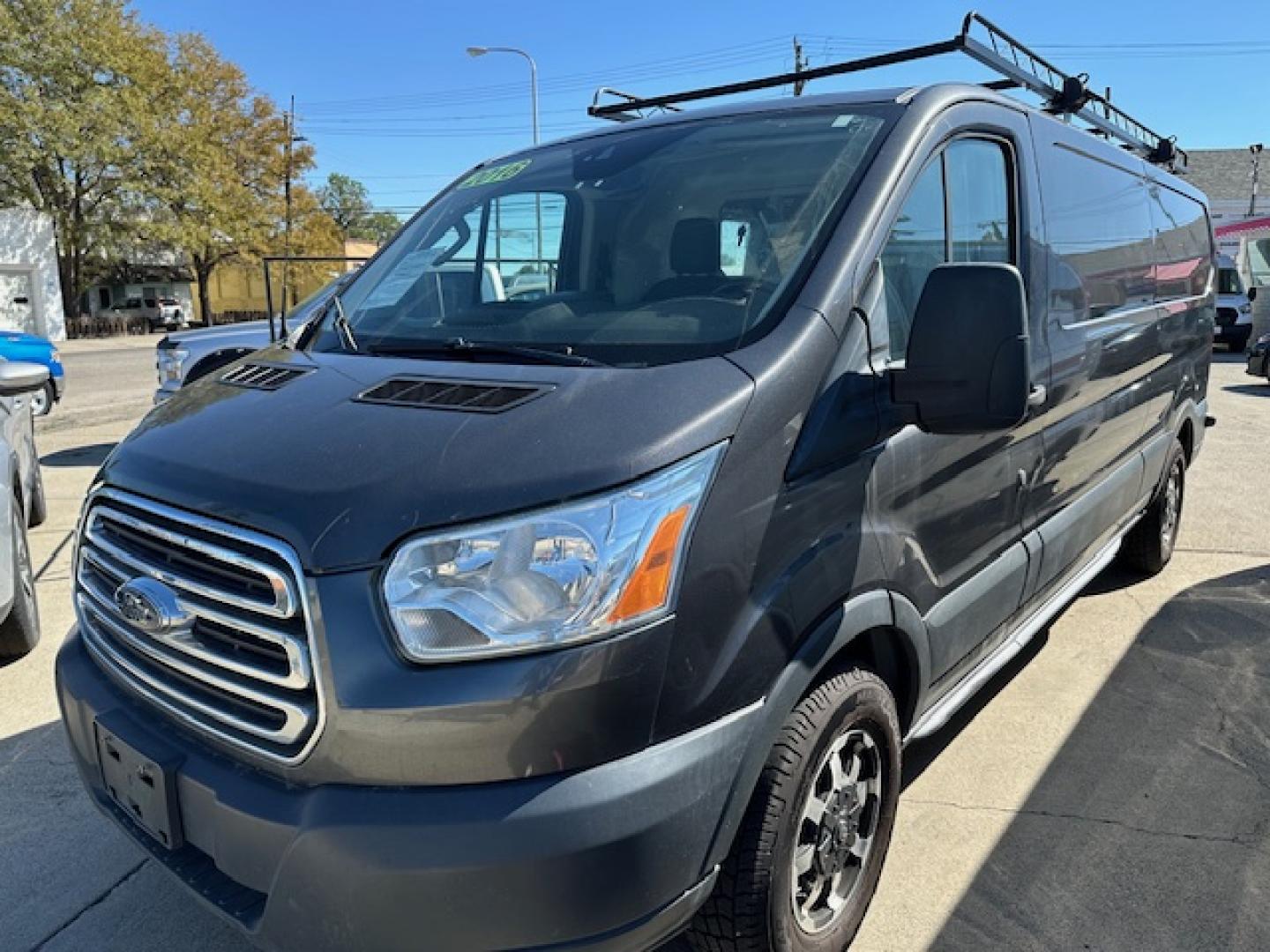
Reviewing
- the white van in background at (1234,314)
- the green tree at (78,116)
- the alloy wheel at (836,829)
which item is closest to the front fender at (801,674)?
the alloy wheel at (836,829)

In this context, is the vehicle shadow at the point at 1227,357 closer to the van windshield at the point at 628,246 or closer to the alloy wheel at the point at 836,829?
the van windshield at the point at 628,246

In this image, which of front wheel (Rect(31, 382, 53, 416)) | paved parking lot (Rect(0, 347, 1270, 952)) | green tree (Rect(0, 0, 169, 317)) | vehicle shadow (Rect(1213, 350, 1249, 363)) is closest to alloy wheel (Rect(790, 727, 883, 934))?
paved parking lot (Rect(0, 347, 1270, 952))

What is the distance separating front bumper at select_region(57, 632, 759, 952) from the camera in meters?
1.63

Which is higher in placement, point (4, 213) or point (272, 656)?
point (4, 213)

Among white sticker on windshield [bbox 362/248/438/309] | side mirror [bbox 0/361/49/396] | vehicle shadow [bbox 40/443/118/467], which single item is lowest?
vehicle shadow [bbox 40/443/118/467]

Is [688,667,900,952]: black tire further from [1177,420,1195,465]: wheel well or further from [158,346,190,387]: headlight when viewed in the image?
[158,346,190,387]: headlight

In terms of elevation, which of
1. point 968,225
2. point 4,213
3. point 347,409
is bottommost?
point 347,409

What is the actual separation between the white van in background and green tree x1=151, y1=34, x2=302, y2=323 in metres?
37.2

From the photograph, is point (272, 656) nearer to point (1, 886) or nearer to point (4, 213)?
point (1, 886)

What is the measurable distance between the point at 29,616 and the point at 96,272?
153 ft

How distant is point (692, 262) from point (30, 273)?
44708mm

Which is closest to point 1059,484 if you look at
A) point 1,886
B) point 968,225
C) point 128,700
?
point 968,225

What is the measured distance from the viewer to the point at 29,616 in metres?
4.25

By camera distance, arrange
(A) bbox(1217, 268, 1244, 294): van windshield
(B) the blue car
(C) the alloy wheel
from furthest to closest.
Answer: (A) bbox(1217, 268, 1244, 294): van windshield, (B) the blue car, (C) the alloy wheel
